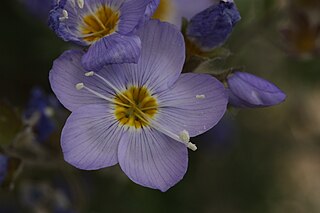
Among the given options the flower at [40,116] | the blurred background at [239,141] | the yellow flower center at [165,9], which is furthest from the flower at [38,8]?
the flower at [40,116]

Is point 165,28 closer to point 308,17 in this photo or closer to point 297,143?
point 308,17

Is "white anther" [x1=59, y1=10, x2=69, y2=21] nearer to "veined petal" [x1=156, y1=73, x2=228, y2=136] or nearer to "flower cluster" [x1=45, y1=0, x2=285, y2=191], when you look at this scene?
"flower cluster" [x1=45, y1=0, x2=285, y2=191]

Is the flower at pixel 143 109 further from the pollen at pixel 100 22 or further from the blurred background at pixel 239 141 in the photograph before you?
the blurred background at pixel 239 141

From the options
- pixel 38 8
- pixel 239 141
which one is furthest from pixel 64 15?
pixel 239 141

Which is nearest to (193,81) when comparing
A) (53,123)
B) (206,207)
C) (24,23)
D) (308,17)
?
(53,123)

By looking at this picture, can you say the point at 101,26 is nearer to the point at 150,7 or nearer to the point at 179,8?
the point at 150,7

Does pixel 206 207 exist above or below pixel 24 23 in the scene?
below
